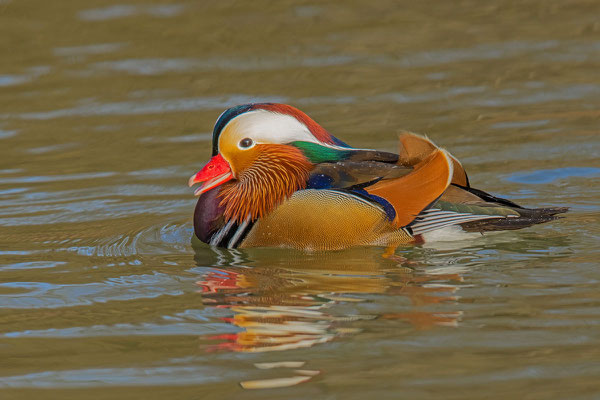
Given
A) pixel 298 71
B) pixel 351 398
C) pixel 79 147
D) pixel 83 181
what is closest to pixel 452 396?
pixel 351 398

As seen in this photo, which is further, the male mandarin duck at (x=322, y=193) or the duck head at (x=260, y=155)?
the duck head at (x=260, y=155)

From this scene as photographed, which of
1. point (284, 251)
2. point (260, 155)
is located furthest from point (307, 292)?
point (260, 155)

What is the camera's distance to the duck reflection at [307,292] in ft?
16.2

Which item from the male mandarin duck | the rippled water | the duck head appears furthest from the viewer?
the duck head

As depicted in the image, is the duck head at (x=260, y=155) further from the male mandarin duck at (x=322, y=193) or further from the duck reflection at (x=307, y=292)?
the duck reflection at (x=307, y=292)

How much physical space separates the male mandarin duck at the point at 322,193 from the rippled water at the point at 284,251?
0.51 feet

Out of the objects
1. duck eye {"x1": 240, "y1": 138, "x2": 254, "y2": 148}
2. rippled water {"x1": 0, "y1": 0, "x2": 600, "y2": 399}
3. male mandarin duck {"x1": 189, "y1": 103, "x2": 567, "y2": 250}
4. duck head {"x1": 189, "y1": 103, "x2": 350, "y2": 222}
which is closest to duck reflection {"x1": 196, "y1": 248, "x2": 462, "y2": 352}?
rippled water {"x1": 0, "y1": 0, "x2": 600, "y2": 399}

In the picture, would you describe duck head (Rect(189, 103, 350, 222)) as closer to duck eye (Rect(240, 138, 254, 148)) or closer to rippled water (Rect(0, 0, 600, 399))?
duck eye (Rect(240, 138, 254, 148))

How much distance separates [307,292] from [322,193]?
2.59ft

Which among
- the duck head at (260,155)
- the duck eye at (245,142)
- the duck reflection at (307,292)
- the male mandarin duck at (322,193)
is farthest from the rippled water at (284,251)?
the duck eye at (245,142)

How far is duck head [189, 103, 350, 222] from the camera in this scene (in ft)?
21.3

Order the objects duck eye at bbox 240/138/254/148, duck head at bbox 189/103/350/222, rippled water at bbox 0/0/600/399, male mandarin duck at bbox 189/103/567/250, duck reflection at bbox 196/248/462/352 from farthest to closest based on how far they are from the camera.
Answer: duck eye at bbox 240/138/254/148 → duck head at bbox 189/103/350/222 → male mandarin duck at bbox 189/103/567/250 → duck reflection at bbox 196/248/462/352 → rippled water at bbox 0/0/600/399

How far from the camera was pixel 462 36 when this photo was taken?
12414mm

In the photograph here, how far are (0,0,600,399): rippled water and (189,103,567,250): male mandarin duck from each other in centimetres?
16
